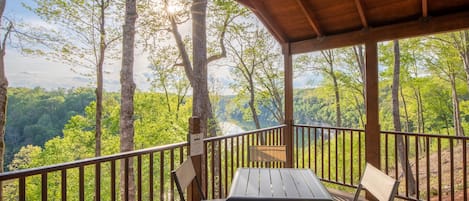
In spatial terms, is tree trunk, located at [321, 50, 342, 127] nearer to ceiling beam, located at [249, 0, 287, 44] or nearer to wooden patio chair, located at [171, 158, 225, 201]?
ceiling beam, located at [249, 0, 287, 44]

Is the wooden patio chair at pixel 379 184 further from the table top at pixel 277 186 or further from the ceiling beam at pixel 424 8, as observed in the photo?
the ceiling beam at pixel 424 8

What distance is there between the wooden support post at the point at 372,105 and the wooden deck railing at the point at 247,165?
0.23 m

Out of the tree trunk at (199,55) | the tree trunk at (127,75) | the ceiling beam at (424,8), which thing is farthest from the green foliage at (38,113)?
the ceiling beam at (424,8)

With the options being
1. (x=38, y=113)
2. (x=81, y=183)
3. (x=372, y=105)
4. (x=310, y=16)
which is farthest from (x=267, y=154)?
(x=38, y=113)

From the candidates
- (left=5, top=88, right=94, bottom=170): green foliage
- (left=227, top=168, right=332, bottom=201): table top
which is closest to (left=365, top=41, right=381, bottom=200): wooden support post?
(left=227, top=168, right=332, bottom=201): table top

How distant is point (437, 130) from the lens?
14969mm

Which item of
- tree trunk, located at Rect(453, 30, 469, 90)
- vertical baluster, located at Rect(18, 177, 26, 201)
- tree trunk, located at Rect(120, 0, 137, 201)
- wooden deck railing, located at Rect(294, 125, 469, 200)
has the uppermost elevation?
tree trunk, located at Rect(453, 30, 469, 90)

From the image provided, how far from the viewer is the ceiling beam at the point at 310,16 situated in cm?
399

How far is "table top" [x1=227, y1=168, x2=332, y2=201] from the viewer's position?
1.98 metres

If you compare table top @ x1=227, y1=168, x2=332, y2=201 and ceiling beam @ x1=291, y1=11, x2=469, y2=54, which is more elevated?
ceiling beam @ x1=291, y1=11, x2=469, y2=54

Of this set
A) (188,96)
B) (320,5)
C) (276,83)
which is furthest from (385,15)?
(188,96)

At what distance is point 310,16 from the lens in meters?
4.11

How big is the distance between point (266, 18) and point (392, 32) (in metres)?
1.82

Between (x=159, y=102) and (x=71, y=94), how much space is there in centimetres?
452
